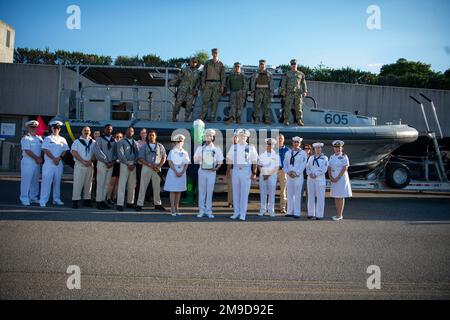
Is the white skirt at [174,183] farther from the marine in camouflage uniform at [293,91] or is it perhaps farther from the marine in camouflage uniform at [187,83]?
the marine in camouflage uniform at [293,91]

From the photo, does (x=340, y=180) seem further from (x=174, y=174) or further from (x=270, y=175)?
(x=174, y=174)

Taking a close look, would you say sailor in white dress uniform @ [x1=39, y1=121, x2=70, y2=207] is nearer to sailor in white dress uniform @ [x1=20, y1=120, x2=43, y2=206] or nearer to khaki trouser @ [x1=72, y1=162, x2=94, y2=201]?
sailor in white dress uniform @ [x1=20, y1=120, x2=43, y2=206]

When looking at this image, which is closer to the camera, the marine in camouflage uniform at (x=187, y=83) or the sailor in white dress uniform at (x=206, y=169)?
the sailor in white dress uniform at (x=206, y=169)

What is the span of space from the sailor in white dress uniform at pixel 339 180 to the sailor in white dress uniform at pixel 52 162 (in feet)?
19.7

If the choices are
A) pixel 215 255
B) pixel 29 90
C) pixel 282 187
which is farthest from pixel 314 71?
pixel 215 255

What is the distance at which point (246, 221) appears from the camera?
315 inches

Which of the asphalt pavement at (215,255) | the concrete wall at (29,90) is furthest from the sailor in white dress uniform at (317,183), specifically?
the concrete wall at (29,90)

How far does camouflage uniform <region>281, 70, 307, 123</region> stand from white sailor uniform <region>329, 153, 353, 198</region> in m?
2.24

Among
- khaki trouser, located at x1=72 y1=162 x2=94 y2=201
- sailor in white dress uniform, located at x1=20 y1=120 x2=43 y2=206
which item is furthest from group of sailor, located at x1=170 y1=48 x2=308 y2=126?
sailor in white dress uniform, located at x1=20 y1=120 x2=43 y2=206

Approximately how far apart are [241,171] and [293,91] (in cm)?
318

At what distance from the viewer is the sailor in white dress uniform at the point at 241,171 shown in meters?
8.27

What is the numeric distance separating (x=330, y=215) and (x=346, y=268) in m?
4.22
